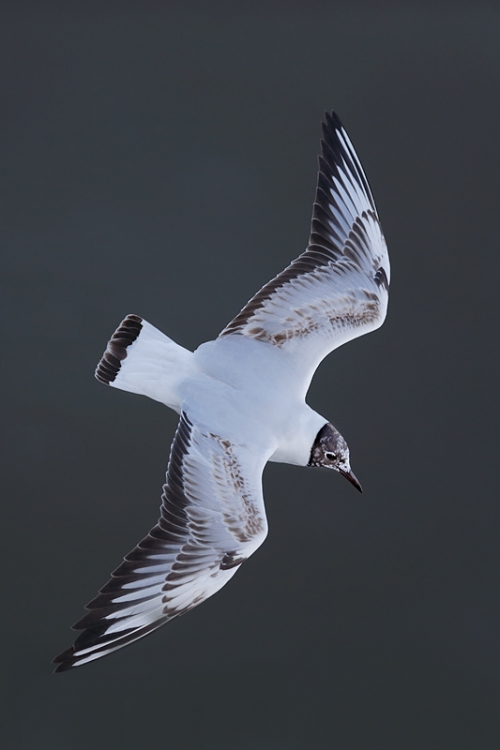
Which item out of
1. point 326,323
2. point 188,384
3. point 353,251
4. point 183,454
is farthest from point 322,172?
point 183,454

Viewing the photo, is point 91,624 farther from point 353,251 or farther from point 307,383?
point 353,251

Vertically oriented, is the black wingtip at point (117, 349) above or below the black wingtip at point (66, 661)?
above

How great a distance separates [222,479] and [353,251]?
5.11 ft

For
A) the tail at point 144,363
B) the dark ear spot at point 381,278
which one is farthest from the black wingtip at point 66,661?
the dark ear spot at point 381,278

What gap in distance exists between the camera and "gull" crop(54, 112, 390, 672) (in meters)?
4.75

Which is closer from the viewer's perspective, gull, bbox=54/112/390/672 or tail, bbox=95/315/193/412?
gull, bbox=54/112/390/672

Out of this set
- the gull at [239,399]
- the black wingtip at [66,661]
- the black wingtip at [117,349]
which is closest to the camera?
the black wingtip at [66,661]

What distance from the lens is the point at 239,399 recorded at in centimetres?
526

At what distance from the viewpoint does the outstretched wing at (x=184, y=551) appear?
4.66m

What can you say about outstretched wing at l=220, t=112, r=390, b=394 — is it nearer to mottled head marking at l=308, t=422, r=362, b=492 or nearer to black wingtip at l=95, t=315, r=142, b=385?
mottled head marking at l=308, t=422, r=362, b=492

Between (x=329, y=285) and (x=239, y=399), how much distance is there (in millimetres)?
839

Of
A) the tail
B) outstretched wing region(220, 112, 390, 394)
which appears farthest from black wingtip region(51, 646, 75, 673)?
outstretched wing region(220, 112, 390, 394)

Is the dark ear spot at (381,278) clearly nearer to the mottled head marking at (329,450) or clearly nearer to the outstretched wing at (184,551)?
the mottled head marking at (329,450)

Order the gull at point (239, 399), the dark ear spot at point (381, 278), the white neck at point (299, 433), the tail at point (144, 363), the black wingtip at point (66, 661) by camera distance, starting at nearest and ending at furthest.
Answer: the black wingtip at point (66, 661) → the gull at point (239, 399) → the white neck at point (299, 433) → the tail at point (144, 363) → the dark ear spot at point (381, 278)
